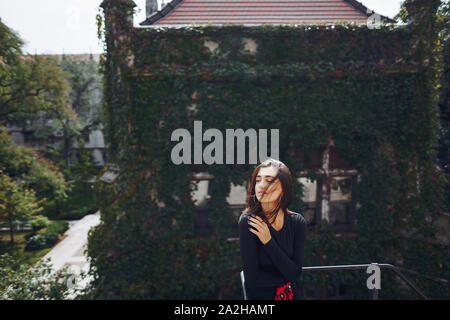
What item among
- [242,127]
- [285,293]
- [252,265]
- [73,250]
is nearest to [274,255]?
[252,265]

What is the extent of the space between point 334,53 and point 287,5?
7.66 ft

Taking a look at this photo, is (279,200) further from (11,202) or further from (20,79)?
(20,79)

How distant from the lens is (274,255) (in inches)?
78.3

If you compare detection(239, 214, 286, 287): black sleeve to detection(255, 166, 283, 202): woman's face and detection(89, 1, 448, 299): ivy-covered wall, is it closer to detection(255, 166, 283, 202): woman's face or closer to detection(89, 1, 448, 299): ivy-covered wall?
detection(255, 166, 283, 202): woman's face

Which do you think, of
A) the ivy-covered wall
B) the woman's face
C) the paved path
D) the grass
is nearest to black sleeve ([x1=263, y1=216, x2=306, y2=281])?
the woman's face

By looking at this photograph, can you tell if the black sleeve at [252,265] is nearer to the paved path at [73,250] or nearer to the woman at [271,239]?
the woman at [271,239]

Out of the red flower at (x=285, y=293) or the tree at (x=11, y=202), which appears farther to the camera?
the tree at (x=11, y=202)

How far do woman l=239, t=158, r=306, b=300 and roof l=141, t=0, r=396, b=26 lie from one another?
5.41 metres

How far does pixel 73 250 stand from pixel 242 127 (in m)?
9.78

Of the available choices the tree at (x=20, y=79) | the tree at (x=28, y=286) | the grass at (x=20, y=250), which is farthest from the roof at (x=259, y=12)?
Answer: the grass at (x=20, y=250)

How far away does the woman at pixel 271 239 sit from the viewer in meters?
2.03

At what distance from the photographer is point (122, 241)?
5.28m

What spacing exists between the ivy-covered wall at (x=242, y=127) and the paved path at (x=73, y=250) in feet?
12.1
